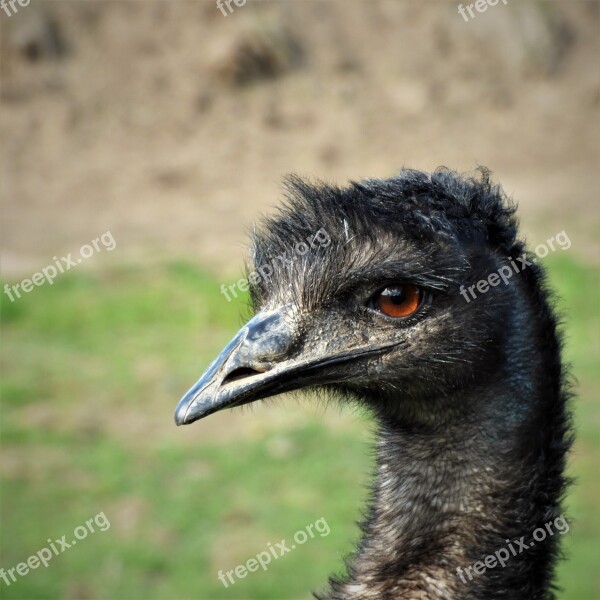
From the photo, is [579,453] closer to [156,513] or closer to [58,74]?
[156,513]

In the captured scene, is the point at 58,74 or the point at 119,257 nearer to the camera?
the point at 119,257

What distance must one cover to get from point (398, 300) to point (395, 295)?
17 mm

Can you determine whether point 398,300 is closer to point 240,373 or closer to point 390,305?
point 390,305

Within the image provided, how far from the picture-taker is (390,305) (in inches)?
103

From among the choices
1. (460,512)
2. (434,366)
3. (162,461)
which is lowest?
(460,512)

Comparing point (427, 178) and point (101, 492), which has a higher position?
point (101, 492)

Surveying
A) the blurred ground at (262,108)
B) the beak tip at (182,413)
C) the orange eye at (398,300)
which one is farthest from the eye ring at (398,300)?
the blurred ground at (262,108)

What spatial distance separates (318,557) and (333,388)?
3.25 metres

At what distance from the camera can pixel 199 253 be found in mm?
10156

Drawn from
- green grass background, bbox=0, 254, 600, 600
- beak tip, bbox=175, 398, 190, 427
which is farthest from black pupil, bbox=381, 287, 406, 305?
green grass background, bbox=0, 254, 600, 600

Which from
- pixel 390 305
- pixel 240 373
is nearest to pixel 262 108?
pixel 390 305

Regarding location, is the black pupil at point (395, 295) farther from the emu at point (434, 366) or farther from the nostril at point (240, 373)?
the nostril at point (240, 373)

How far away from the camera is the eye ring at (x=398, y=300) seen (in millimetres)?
2584

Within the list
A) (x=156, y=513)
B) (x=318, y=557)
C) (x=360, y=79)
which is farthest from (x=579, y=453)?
(x=360, y=79)
